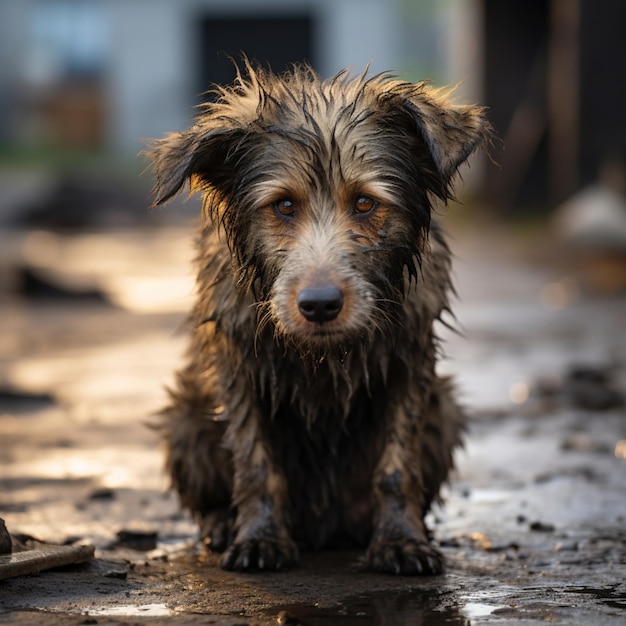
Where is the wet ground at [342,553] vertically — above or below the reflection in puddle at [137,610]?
above

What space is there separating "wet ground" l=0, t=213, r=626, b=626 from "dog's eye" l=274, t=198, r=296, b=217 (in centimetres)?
123

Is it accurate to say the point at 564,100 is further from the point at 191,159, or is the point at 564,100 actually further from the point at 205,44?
the point at 205,44

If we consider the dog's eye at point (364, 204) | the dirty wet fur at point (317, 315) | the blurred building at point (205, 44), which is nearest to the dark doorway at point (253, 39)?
the blurred building at point (205, 44)

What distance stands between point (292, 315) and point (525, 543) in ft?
4.30

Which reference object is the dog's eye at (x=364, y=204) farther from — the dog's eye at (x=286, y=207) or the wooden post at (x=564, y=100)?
the wooden post at (x=564, y=100)

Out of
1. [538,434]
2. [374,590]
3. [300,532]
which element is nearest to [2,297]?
[538,434]

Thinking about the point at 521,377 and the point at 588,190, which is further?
the point at 588,190

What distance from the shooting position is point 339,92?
4.97 meters

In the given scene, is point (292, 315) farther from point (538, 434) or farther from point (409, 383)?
point (538, 434)

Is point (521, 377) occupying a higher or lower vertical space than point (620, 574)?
higher

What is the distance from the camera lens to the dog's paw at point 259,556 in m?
4.80

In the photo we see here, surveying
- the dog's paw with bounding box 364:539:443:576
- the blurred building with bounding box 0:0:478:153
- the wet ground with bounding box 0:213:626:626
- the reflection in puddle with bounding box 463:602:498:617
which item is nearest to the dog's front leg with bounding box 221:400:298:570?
the wet ground with bounding box 0:213:626:626

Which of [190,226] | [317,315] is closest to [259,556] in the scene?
[317,315]

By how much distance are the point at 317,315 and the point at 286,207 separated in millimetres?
469
